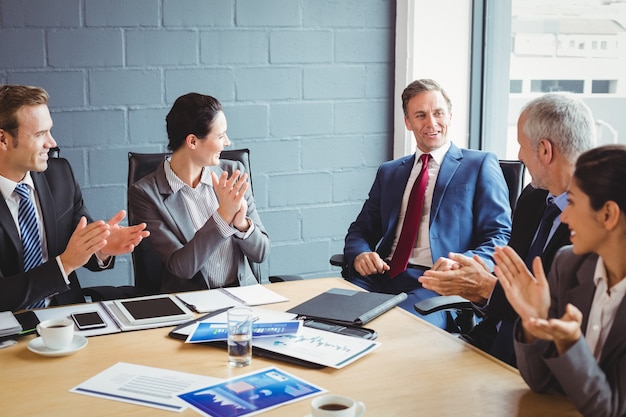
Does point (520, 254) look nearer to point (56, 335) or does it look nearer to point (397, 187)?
point (397, 187)

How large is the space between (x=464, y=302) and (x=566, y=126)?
654 millimetres

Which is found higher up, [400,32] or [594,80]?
[400,32]

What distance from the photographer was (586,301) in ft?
5.27

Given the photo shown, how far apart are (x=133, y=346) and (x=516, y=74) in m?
2.63

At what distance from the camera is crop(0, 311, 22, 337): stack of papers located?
75.5 inches

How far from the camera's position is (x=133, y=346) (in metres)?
1.91

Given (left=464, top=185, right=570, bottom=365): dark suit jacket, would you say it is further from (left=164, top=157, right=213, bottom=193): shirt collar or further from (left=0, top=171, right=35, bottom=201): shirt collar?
(left=0, top=171, right=35, bottom=201): shirt collar

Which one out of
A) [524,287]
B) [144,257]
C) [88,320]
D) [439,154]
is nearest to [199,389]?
[88,320]

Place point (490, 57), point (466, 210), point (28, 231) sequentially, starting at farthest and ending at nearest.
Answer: point (490, 57), point (466, 210), point (28, 231)

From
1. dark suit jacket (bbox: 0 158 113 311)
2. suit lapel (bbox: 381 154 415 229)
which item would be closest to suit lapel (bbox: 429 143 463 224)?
suit lapel (bbox: 381 154 415 229)

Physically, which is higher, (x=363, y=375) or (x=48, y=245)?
(x=48, y=245)

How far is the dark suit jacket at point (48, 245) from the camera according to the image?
2232 millimetres

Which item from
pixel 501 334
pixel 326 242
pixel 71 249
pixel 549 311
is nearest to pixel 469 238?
pixel 501 334

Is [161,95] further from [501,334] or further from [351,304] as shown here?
[501,334]
